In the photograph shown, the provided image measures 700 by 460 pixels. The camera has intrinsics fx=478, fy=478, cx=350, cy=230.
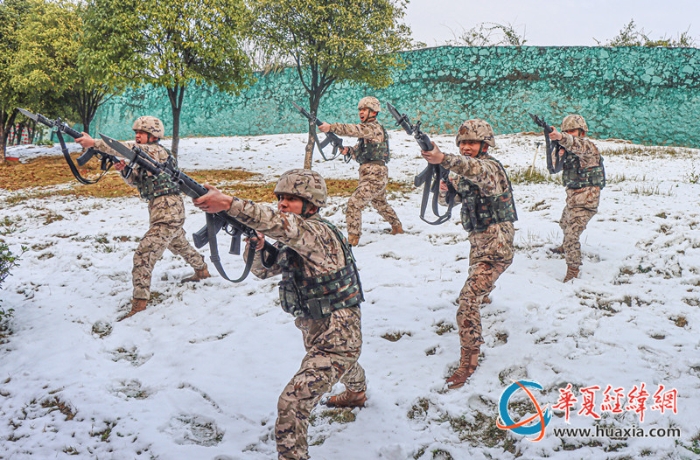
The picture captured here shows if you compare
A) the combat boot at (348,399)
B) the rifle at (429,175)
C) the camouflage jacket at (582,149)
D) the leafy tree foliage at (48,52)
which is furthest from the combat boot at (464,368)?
the leafy tree foliage at (48,52)

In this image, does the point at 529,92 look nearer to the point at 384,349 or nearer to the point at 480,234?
the point at 480,234

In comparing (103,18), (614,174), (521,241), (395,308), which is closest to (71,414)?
(395,308)

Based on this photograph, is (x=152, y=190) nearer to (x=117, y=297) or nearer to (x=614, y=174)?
(x=117, y=297)

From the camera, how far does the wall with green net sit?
67.5 ft

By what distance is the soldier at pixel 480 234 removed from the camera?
440cm

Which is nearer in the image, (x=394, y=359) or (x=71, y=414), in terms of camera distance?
(x=71, y=414)

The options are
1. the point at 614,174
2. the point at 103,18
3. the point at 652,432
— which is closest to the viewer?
the point at 652,432

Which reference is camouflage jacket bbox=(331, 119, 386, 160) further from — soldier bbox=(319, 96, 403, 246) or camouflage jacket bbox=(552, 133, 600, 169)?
camouflage jacket bbox=(552, 133, 600, 169)

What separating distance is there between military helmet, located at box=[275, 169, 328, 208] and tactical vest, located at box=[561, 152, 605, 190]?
178 inches

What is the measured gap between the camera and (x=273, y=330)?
216 inches

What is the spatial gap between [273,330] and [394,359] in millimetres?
1473

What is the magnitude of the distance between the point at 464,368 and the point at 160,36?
13.5m

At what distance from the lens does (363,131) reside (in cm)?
758

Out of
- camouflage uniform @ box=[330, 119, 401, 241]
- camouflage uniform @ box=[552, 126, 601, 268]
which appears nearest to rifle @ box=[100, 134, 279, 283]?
camouflage uniform @ box=[330, 119, 401, 241]
